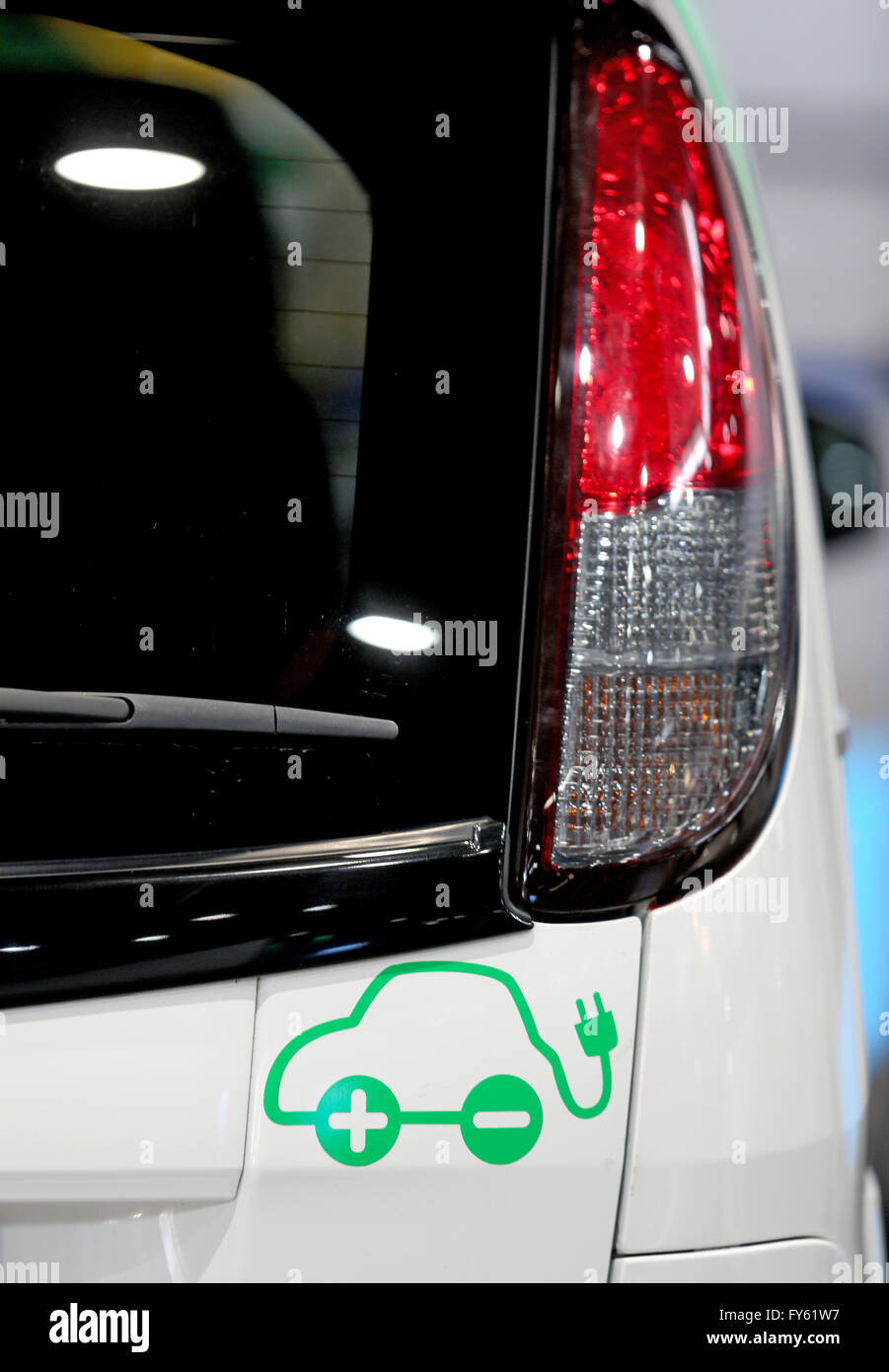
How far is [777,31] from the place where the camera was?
3.71 m

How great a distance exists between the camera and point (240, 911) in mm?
822

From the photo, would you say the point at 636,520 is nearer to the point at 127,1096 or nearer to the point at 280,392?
the point at 280,392

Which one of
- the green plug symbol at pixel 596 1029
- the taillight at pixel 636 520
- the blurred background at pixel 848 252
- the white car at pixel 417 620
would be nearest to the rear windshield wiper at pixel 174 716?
the white car at pixel 417 620

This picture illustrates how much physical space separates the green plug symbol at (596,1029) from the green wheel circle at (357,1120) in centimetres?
15

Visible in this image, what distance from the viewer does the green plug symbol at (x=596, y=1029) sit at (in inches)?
34.4

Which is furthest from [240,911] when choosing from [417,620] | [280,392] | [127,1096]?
[280,392]

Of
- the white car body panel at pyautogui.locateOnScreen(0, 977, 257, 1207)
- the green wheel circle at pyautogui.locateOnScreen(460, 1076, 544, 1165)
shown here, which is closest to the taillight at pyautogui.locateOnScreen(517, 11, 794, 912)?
the green wheel circle at pyautogui.locateOnScreen(460, 1076, 544, 1165)

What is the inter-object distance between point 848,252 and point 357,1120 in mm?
3688

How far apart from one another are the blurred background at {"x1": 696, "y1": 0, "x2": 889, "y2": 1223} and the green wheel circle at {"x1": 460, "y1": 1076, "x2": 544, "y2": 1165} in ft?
9.87

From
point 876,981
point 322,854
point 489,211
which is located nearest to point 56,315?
point 489,211

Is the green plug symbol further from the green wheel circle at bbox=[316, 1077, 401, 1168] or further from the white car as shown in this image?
the green wheel circle at bbox=[316, 1077, 401, 1168]

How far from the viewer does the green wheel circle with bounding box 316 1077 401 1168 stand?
842mm
